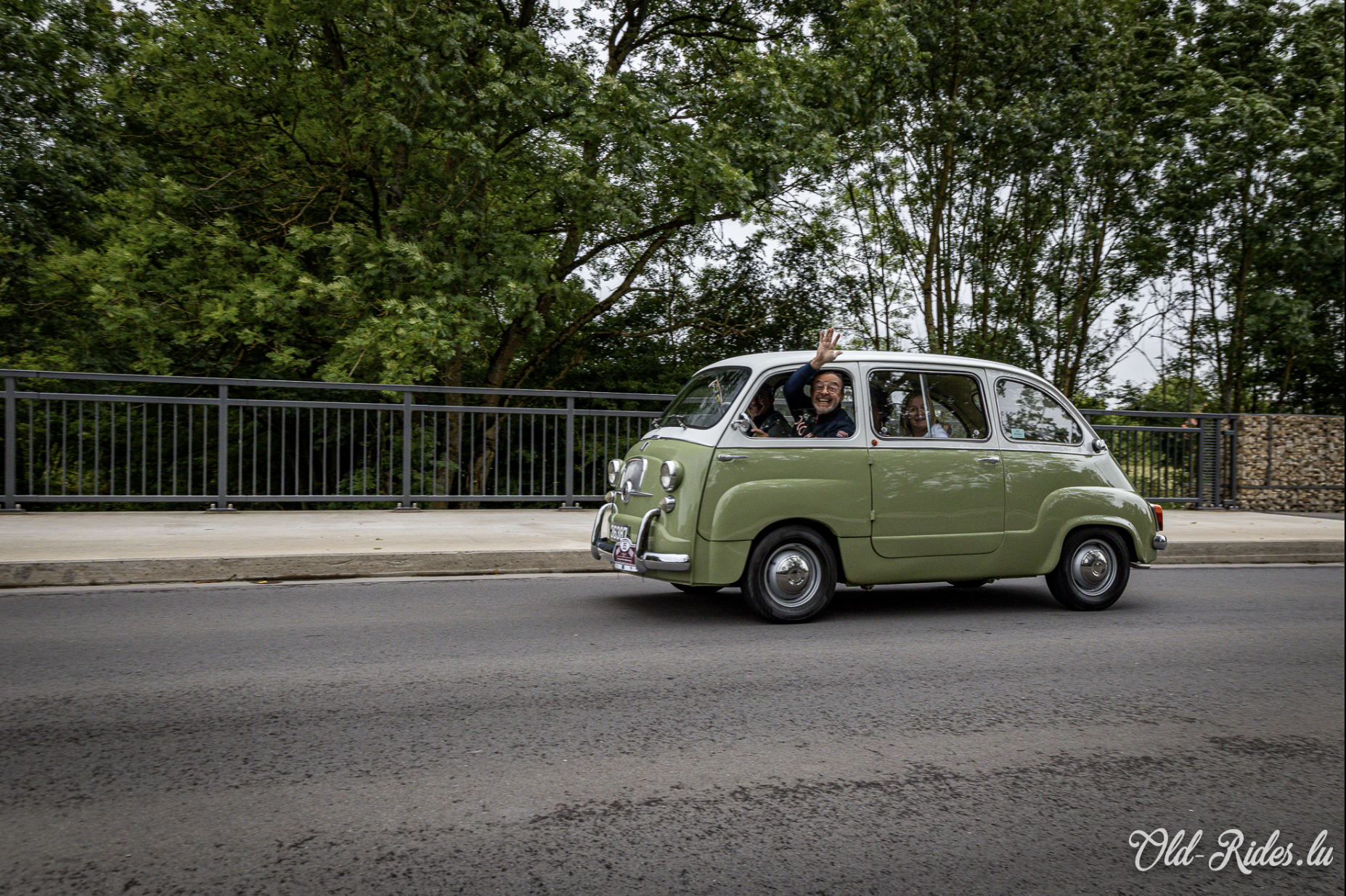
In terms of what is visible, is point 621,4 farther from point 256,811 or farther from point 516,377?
point 256,811

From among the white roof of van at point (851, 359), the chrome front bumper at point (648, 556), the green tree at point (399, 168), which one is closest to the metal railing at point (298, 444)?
the green tree at point (399, 168)

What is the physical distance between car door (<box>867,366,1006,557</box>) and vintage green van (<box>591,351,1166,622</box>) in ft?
0.04

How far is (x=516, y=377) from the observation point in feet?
67.9

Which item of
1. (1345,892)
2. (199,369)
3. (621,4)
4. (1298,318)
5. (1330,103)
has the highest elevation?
(621,4)

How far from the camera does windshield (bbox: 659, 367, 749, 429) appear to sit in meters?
7.32

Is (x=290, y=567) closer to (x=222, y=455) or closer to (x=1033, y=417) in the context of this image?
(x=222, y=455)

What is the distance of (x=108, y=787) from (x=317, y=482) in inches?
395

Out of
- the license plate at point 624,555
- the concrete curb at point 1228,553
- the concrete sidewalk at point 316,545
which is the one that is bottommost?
the concrete curb at point 1228,553

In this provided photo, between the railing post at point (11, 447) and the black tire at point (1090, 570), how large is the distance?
11144 millimetres

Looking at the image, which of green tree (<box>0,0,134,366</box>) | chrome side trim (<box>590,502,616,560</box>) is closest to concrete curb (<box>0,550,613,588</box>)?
chrome side trim (<box>590,502,616,560</box>)

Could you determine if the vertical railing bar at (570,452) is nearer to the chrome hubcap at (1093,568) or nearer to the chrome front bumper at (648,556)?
the chrome front bumper at (648,556)

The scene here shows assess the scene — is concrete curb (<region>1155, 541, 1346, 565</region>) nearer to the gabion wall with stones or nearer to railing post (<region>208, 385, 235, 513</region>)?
the gabion wall with stones

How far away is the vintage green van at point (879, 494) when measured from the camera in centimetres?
693

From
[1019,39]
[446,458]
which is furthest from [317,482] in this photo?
[1019,39]
